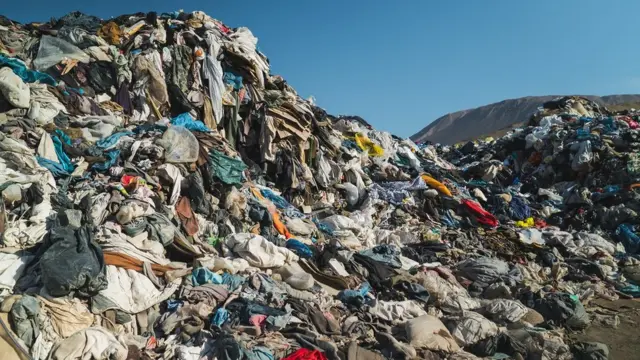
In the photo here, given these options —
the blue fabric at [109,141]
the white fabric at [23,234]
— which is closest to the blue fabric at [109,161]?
the blue fabric at [109,141]

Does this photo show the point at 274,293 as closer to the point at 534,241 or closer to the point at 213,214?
the point at 213,214

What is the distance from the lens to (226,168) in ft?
22.0

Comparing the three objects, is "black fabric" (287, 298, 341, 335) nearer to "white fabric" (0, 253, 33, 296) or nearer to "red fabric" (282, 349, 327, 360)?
"red fabric" (282, 349, 327, 360)

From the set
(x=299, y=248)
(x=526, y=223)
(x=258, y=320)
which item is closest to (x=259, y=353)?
(x=258, y=320)

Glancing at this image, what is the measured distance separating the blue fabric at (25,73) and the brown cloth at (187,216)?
3226 mm

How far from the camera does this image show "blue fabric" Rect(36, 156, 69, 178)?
17.2ft

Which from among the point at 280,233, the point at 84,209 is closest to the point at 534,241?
the point at 280,233

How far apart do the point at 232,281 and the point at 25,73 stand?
5.02 meters

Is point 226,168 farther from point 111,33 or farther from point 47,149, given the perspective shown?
point 111,33

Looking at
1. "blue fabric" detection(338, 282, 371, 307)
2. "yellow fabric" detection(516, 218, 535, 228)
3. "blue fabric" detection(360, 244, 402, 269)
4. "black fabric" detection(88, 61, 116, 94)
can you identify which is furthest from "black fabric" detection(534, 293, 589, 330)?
"black fabric" detection(88, 61, 116, 94)

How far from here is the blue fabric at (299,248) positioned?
595cm

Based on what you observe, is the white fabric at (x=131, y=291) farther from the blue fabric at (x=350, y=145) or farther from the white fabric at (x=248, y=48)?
the blue fabric at (x=350, y=145)

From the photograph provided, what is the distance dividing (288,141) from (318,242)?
2.82 meters

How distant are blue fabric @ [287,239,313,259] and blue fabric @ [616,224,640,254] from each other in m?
6.18
